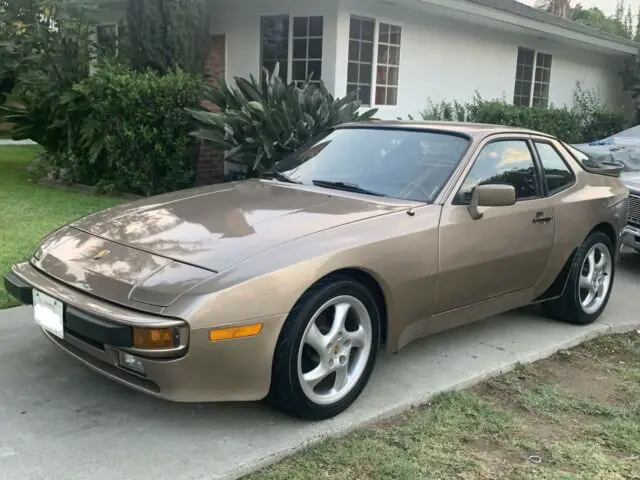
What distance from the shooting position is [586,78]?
17.0 meters

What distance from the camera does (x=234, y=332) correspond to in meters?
2.96

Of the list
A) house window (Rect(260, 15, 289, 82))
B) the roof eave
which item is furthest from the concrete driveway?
the roof eave

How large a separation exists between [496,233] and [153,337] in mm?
2280

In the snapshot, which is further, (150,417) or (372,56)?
(372,56)

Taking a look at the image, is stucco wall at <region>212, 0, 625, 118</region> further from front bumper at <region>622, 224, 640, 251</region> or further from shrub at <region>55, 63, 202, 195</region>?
front bumper at <region>622, 224, 640, 251</region>

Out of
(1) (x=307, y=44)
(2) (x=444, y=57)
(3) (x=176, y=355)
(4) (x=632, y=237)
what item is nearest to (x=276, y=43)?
(1) (x=307, y=44)

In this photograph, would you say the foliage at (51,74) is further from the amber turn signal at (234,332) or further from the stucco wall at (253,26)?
the amber turn signal at (234,332)

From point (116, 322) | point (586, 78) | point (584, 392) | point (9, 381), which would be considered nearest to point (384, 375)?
point (584, 392)

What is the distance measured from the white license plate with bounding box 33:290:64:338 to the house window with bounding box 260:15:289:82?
812cm

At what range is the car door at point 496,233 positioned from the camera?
3.93 m

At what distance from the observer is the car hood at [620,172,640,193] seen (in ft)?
23.4

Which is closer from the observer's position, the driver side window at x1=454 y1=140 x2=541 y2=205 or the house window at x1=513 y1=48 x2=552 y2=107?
the driver side window at x1=454 y1=140 x2=541 y2=205

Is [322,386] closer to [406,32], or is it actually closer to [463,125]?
[463,125]

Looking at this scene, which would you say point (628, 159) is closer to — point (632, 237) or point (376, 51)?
point (632, 237)
